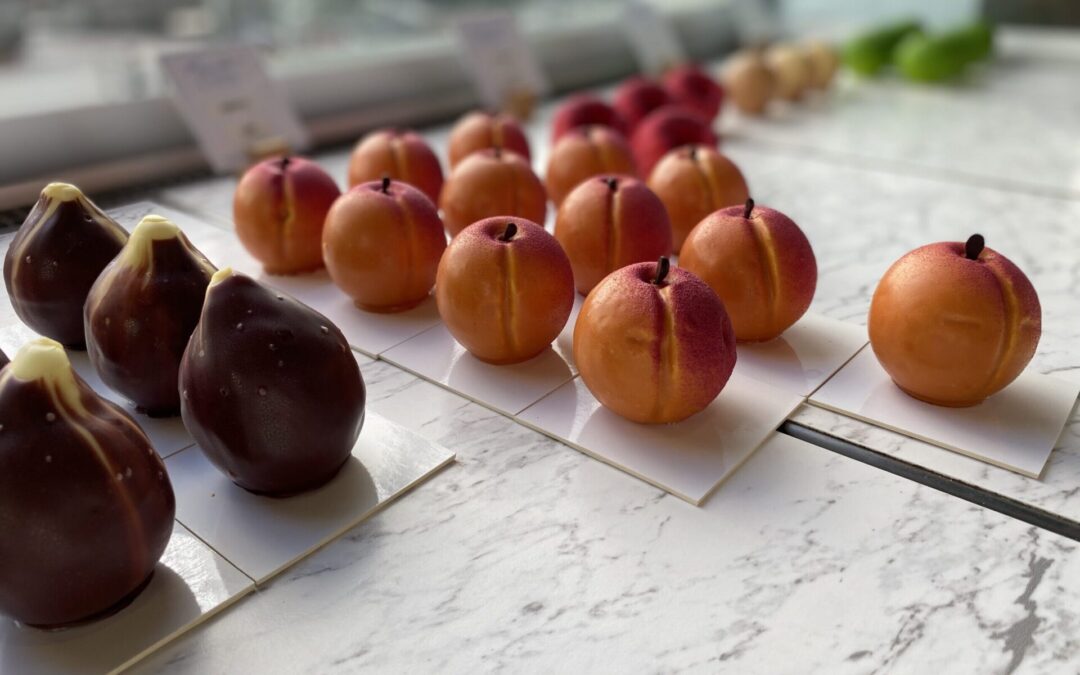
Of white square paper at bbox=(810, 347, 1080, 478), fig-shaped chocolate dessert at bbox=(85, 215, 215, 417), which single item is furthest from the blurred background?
white square paper at bbox=(810, 347, 1080, 478)

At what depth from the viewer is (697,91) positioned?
136cm

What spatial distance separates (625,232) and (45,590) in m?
0.49

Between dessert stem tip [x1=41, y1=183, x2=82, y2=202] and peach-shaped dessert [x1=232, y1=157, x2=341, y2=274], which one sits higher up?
dessert stem tip [x1=41, y1=183, x2=82, y2=202]

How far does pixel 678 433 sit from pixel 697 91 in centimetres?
92

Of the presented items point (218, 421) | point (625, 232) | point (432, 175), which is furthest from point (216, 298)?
point (432, 175)

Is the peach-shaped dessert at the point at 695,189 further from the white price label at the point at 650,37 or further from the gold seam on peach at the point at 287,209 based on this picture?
the white price label at the point at 650,37

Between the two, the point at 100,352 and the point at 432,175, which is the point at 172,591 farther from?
the point at 432,175

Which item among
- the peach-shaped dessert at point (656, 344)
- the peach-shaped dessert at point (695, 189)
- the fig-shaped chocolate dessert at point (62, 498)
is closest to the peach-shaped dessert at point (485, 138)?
the peach-shaped dessert at point (695, 189)

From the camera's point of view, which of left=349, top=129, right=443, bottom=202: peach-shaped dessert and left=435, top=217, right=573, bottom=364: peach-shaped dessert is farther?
A: left=349, top=129, right=443, bottom=202: peach-shaped dessert

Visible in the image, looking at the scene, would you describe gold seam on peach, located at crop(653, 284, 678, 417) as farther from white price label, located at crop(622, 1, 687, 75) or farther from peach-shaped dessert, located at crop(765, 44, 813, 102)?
white price label, located at crop(622, 1, 687, 75)

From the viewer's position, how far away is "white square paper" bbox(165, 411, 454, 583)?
0.47m

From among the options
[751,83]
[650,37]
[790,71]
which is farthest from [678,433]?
[650,37]

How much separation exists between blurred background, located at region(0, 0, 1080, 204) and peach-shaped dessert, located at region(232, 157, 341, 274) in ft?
1.28

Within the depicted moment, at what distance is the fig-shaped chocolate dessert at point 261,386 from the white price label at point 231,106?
657mm
